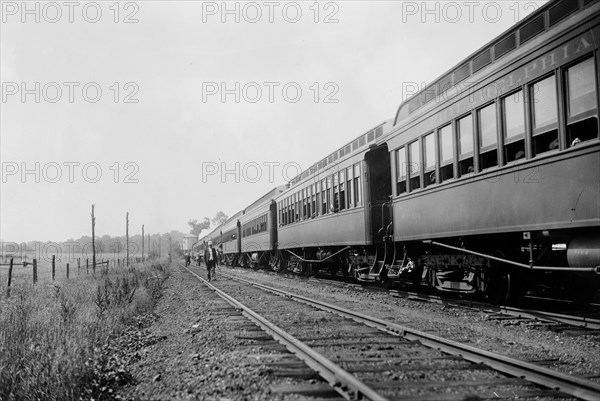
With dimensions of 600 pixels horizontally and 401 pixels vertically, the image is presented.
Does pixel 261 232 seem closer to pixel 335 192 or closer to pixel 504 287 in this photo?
pixel 335 192

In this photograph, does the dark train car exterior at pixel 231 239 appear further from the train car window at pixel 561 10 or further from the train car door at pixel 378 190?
the train car window at pixel 561 10

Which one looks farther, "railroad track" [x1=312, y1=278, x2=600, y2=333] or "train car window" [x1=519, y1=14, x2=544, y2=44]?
"train car window" [x1=519, y1=14, x2=544, y2=44]

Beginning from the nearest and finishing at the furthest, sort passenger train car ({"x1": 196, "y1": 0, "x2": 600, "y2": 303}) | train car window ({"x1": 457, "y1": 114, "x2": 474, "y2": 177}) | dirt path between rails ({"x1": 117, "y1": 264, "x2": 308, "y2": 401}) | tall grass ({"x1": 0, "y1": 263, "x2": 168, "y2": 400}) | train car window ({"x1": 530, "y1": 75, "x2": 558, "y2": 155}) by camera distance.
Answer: dirt path between rails ({"x1": 117, "y1": 264, "x2": 308, "y2": 401})
tall grass ({"x1": 0, "y1": 263, "x2": 168, "y2": 400})
passenger train car ({"x1": 196, "y1": 0, "x2": 600, "y2": 303})
train car window ({"x1": 530, "y1": 75, "x2": 558, "y2": 155})
train car window ({"x1": 457, "y1": 114, "x2": 474, "y2": 177})

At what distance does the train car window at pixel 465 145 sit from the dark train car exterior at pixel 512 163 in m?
0.02

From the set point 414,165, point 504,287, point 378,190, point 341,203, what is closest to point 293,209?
point 341,203

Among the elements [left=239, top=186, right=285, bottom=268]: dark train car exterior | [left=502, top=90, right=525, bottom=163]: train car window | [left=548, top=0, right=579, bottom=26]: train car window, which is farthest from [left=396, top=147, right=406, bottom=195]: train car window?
[left=239, top=186, right=285, bottom=268]: dark train car exterior

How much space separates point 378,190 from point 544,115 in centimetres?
600

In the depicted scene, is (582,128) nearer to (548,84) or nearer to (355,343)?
(548,84)

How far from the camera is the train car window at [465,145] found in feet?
28.3

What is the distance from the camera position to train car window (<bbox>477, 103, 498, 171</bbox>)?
805 cm

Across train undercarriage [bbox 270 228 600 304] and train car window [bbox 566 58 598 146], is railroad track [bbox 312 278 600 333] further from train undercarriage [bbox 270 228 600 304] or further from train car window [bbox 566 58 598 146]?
train car window [bbox 566 58 598 146]

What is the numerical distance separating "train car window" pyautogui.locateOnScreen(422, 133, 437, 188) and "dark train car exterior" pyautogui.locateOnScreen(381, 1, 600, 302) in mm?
22

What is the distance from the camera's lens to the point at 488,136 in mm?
8172

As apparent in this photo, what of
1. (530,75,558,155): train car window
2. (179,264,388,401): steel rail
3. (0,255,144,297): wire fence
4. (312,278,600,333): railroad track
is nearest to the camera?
(179,264,388,401): steel rail
